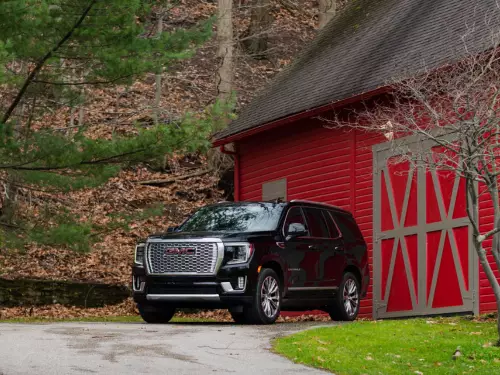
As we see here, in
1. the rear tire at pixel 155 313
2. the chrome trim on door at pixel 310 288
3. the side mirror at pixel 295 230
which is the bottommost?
the rear tire at pixel 155 313

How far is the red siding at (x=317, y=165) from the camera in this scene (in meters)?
19.9

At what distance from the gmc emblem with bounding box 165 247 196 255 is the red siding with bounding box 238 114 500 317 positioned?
16.7 ft

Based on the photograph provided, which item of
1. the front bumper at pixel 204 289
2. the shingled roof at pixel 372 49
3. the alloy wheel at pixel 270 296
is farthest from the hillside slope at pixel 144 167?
the alloy wheel at pixel 270 296

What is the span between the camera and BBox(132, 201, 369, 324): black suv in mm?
15414

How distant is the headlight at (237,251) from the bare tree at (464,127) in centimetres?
268

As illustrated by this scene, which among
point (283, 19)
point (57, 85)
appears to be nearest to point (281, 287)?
point (57, 85)

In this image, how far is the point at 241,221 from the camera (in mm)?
16531

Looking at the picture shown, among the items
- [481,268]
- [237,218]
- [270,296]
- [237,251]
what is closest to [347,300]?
[270,296]

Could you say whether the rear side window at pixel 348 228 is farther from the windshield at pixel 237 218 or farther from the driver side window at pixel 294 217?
the windshield at pixel 237 218

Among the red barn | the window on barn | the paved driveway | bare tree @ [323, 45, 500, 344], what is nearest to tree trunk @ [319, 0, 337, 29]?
the red barn

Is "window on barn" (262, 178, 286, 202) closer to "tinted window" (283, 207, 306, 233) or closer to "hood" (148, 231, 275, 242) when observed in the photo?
"tinted window" (283, 207, 306, 233)

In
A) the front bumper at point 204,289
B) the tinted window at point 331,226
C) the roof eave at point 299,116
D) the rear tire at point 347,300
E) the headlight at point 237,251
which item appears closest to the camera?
the front bumper at point 204,289

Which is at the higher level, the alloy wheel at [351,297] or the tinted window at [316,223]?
the tinted window at [316,223]

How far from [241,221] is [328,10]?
18.2 m
